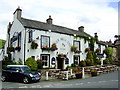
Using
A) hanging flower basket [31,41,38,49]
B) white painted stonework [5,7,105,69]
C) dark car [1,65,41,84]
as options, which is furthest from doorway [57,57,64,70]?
dark car [1,65,41,84]

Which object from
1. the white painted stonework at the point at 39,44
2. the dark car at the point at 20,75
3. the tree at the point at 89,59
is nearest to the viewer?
the dark car at the point at 20,75

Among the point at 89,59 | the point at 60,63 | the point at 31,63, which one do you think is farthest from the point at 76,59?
the point at 31,63

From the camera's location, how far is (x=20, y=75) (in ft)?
39.4

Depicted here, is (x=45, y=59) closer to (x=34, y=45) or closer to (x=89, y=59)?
(x=34, y=45)

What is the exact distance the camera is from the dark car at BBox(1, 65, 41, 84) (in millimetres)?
11638

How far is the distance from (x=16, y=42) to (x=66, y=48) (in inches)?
284

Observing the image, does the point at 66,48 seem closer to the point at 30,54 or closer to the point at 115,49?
the point at 30,54

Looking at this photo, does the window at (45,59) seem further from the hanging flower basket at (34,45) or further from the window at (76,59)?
the window at (76,59)

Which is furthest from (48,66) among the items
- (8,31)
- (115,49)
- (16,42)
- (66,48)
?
(115,49)

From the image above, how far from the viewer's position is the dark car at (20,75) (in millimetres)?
11638

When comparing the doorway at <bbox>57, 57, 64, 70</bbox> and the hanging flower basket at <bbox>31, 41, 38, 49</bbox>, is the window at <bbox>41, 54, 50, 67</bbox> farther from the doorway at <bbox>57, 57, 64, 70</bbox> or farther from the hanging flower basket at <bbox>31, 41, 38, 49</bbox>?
the doorway at <bbox>57, 57, 64, 70</bbox>

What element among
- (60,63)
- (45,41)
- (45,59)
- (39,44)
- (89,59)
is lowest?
(60,63)

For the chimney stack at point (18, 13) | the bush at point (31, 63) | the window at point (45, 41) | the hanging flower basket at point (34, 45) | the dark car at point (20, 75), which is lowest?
the dark car at point (20, 75)

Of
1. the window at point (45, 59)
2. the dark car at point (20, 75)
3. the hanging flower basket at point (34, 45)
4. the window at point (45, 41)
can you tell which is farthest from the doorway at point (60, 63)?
the dark car at point (20, 75)
